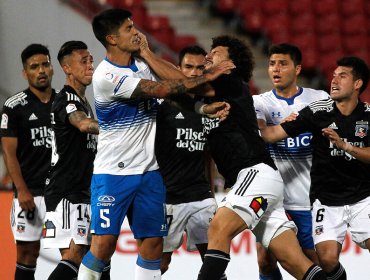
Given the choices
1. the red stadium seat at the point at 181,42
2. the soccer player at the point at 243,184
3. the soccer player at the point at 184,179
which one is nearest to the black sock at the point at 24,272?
the soccer player at the point at 184,179

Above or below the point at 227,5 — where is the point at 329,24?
below

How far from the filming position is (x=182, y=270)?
974 centimetres

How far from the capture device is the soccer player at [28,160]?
834 centimetres

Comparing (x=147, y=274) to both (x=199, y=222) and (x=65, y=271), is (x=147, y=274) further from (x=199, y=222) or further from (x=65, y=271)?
(x=199, y=222)

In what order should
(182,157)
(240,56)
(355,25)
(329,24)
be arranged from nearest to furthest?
(240,56)
(182,157)
(329,24)
(355,25)

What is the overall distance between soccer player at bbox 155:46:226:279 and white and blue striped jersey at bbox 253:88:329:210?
600 mm

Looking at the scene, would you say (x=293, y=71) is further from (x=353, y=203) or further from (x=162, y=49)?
(x=162, y=49)

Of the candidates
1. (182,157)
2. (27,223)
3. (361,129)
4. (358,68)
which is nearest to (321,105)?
(361,129)

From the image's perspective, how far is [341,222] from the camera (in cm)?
786

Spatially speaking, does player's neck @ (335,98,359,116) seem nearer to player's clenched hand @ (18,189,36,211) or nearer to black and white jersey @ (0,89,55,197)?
black and white jersey @ (0,89,55,197)

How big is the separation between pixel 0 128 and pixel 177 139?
159cm

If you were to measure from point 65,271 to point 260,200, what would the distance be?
172 centimetres

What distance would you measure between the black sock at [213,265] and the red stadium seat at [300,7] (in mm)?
10374

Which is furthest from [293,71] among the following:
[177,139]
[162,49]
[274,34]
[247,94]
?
[274,34]
